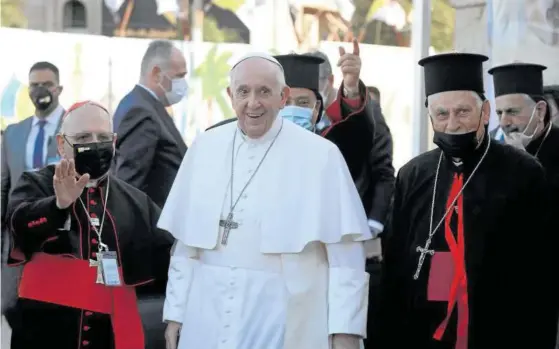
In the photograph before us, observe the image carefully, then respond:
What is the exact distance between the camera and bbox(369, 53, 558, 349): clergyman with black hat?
4.17 m

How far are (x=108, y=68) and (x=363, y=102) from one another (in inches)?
69.4

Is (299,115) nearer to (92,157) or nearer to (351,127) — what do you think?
(351,127)

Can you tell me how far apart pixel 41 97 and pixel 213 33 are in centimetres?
117

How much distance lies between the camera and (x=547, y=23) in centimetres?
736

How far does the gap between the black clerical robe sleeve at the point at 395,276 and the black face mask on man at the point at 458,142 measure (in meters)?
0.32

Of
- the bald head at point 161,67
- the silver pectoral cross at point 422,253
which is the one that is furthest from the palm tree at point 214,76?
the silver pectoral cross at point 422,253

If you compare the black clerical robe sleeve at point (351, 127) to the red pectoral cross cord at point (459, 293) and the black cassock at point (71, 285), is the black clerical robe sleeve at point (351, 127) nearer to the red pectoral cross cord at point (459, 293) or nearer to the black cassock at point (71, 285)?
the red pectoral cross cord at point (459, 293)

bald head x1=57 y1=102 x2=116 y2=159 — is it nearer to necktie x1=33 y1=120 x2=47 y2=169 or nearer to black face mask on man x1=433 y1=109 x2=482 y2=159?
black face mask on man x1=433 y1=109 x2=482 y2=159

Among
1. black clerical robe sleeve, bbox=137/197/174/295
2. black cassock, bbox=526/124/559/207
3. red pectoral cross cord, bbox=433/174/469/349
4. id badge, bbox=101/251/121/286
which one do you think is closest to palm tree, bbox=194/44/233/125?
black clerical robe sleeve, bbox=137/197/174/295

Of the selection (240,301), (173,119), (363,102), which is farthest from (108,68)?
(240,301)

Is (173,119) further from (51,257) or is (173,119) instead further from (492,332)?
(492,332)

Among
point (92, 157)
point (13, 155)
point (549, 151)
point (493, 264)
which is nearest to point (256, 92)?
point (92, 157)

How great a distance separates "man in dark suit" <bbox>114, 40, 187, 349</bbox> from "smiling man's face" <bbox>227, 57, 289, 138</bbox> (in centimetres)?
207

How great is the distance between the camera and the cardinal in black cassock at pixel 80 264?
14.0ft
